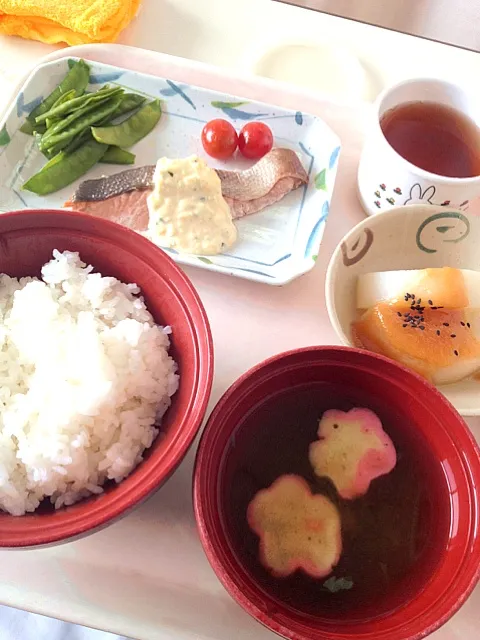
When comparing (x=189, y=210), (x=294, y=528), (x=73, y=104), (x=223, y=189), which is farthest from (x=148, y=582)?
(x=73, y=104)

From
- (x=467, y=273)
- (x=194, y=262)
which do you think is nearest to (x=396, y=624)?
(x=467, y=273)

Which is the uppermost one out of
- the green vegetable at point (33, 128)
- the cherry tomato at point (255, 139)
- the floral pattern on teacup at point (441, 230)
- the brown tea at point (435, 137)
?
the brown tea at point (435, 137)

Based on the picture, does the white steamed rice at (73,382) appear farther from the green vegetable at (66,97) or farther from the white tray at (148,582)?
the green vegetable at (66,97)

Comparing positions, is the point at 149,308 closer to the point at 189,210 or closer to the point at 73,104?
the point at 189,210

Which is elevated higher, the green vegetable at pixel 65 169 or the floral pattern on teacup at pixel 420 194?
the floral pattern on teacup at pixel 420 194

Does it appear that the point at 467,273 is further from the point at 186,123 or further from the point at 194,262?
the point at 186,123

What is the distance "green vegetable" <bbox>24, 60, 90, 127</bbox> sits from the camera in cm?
159

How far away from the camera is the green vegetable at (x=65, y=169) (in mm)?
1497

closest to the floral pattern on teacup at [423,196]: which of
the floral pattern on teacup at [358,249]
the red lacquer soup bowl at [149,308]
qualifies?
the floral pattern on teacup at [358,249]

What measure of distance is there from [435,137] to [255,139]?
44 centimetres

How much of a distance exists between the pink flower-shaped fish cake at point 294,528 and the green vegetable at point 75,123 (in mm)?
1002

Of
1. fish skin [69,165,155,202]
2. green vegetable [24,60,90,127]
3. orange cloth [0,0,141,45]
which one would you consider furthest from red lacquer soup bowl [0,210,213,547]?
orange cloth [0,0,141,45]

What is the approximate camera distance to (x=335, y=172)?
1515 mm

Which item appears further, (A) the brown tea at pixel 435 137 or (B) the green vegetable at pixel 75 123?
(B) the green vegetable at pixel 75 123
